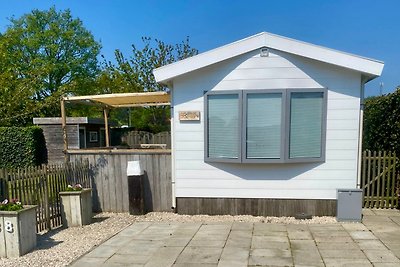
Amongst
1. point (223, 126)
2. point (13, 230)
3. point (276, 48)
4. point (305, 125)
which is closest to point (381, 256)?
point (305, 125)

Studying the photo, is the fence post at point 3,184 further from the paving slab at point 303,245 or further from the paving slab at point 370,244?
the paving slab at point 370,244

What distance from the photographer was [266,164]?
5.59 metres

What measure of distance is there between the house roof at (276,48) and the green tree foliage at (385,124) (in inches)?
50.1

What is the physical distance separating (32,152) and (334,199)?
12010mm

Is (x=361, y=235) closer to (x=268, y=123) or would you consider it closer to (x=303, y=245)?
(x=303, y=245)

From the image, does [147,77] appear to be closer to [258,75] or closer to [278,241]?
[258,75]

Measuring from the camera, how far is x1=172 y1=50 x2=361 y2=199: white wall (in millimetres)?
5379

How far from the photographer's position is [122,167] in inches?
247

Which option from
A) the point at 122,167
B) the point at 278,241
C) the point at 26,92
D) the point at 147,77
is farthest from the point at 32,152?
the point at 278,241

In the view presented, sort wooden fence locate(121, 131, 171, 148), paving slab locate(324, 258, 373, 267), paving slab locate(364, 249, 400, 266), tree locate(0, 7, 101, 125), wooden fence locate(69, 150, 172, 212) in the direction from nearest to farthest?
paving slab locate(324, 258, 373, 267) < paving slab locate(364, 249, 400, 266) < wooden fence locate(69, 150, 172, 212) < wooden fence locate(121, 131, 171, 148) < tree locate(0, 7, 101, 125)

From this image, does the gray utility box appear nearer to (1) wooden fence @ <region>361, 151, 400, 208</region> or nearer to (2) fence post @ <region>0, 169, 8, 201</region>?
(1) wooden fence @ <region>361, 151, 400, 208</region>

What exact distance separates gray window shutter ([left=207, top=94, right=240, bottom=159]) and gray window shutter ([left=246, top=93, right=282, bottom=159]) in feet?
0.79

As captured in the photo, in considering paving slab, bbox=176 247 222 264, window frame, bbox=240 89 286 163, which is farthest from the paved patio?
window frame, bbox=240 89 286 163

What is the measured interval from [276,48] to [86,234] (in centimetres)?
492
